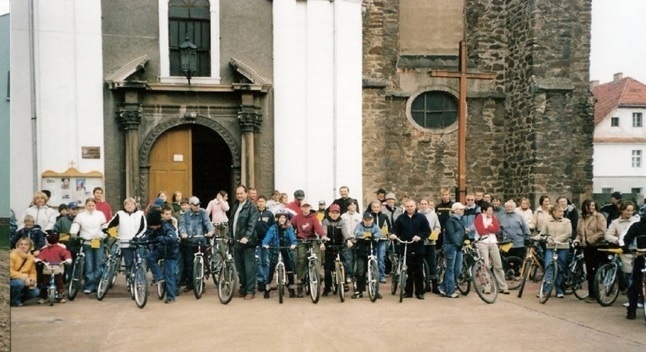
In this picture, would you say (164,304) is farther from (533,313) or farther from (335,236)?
(533,313)

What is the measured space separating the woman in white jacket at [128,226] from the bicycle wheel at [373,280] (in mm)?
3341

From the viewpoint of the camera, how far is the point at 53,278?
25.0 feet

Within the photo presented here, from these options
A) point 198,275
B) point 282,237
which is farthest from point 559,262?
point 198,275

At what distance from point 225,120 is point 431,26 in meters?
7.39

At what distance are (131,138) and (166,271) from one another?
4.72 metres

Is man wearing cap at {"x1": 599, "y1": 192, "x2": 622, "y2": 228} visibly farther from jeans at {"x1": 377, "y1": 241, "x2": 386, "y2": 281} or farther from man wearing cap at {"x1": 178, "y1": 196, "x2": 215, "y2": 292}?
man wearing cap at {"x1": 178, "y1": 196, "x2": 215, "y2": 292}

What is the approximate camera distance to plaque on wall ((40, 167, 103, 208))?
9.21 m

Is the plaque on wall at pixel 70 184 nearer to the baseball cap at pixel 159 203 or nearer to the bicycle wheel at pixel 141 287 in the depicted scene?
the baseball cap at pixel 159 203

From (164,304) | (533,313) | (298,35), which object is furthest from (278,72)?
(533,313)

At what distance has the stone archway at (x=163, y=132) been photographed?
12.4 m

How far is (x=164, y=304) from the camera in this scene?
26.8ft

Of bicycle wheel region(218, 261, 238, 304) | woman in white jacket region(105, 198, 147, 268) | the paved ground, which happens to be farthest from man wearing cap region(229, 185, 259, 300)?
woman in white jacket region(105, 198, 147, 268)

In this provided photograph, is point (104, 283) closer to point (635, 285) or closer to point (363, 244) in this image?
point (363, 244)

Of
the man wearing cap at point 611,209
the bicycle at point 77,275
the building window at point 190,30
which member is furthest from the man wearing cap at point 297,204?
the man wearing cap at point 611,209
